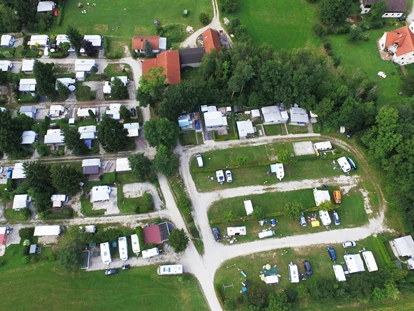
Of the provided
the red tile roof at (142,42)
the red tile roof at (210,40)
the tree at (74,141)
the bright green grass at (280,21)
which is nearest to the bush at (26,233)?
the tree at (74,141)

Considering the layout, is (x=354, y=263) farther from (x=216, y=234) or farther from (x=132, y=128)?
(x=132, y=128)

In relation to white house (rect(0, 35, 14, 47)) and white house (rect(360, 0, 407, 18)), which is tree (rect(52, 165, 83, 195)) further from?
white house (rect(360, 0, 407, 18))

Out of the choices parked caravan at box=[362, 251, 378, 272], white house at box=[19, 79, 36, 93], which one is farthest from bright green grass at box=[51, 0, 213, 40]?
parked caravan at box=[362, 251, 378, 272]

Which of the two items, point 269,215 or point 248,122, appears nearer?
point 269,215

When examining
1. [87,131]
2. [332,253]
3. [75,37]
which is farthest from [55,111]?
[332,253]

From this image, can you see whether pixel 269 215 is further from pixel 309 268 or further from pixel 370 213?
pixel 370 213

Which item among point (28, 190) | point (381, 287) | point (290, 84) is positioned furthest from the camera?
point (290, 84)

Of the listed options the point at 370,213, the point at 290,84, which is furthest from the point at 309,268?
the point at 290,84

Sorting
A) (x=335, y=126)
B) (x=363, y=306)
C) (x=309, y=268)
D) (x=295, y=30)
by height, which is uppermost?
(x=295, y=30)
